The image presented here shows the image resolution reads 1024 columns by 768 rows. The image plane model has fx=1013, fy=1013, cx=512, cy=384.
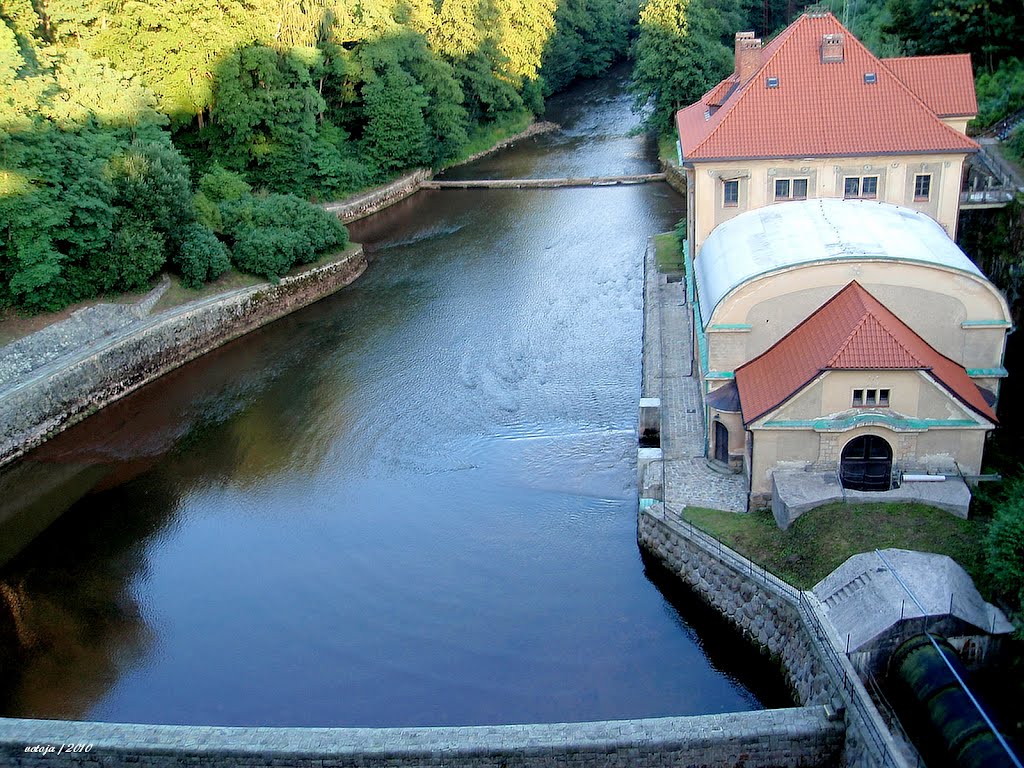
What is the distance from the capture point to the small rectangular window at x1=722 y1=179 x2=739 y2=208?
108ft

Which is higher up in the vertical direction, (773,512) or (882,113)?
(882,113)

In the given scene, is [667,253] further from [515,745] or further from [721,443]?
[515,745]

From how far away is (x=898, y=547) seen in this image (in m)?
21.3

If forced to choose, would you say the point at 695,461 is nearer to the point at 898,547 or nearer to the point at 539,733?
the point at 898,547

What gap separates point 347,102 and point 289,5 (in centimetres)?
1116

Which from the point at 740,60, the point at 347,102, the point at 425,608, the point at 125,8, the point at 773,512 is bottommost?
the point at 425,608

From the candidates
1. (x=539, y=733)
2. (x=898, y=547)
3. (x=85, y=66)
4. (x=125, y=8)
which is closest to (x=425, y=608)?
(x=539, y=733)

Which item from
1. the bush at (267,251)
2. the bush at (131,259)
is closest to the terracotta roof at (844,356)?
the bush at (131,259)

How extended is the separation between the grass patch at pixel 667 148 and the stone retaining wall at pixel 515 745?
49.0 m

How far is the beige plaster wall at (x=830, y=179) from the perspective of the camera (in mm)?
31734

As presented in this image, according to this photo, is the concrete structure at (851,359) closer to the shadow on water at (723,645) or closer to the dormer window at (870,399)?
the dormer window at (870,399)

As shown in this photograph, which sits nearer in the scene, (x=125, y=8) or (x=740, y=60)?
(x=740, y=60)

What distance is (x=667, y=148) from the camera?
66.8 metres

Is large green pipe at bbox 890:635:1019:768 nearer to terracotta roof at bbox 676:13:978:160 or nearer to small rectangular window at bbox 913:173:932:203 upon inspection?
small rectangular window at bbox 913:173:932:203
